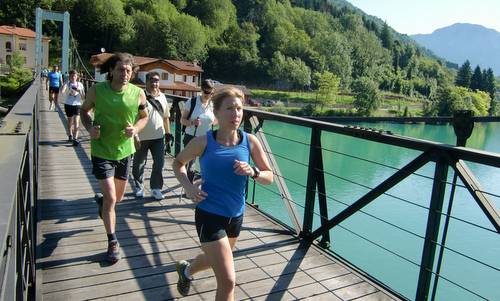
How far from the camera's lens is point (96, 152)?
304 centimetres

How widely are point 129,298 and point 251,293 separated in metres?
0.73

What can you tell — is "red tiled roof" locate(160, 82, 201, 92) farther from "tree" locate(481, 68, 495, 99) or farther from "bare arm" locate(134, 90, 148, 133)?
"tree" locate(481, 68, 495, 99)

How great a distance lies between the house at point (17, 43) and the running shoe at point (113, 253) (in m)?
61.9

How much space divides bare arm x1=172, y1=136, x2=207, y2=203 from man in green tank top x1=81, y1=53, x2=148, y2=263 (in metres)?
0.96

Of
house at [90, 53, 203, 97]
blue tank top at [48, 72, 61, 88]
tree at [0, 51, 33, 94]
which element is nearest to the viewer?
blue tank top at [48, 72, 61, 88]

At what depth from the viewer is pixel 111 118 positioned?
302 centimetres

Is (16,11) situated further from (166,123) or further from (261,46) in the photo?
(166,123)

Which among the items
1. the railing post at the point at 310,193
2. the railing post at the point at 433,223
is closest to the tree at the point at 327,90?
the railing post at the point at 310,193

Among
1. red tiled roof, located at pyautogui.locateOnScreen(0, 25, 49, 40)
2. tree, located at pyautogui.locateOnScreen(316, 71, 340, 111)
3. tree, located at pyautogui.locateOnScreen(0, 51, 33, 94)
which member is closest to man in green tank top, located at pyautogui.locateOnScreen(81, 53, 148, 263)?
tree, located at pyautogui.locateOnScreen(0, 51, 33, 94)

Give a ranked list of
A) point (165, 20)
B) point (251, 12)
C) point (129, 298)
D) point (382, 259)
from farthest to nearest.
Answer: point (251, 12) < point (165, 20) < point (382, 259) < point (129, 298)

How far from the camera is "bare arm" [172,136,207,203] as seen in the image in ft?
6.64

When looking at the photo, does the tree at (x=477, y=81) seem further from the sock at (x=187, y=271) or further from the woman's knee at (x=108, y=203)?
the sock at (x=187, y=271)

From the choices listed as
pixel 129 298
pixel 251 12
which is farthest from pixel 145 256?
pixel 251 12

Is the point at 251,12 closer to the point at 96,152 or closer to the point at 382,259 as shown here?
the point at 382,259
